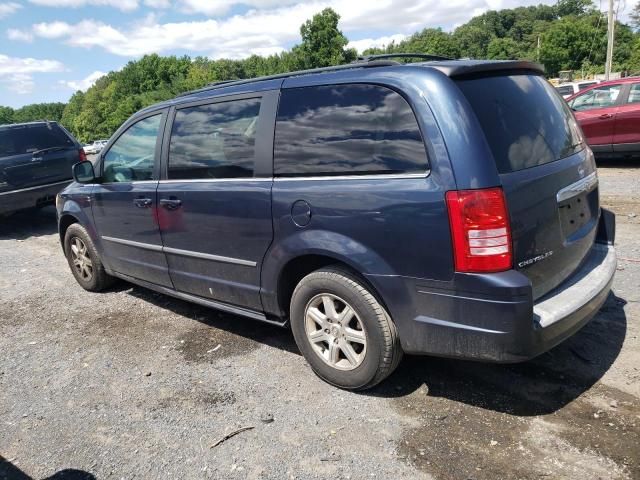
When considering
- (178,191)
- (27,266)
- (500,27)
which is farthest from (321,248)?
(500,27)

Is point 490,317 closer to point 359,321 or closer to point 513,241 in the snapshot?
point 513,241

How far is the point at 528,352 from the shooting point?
263 cm

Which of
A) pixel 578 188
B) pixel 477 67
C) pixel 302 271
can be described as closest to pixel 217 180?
pixel 302 271

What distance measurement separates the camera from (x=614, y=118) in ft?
32.9

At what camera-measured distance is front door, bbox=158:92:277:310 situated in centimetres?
345

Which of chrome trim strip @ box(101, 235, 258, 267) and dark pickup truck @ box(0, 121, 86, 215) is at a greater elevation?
dark pickup truck @ box(0, 121, 86, 215)

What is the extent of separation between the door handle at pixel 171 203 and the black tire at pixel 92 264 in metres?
1.58

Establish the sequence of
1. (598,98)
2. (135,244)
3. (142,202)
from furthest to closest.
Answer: (598,98), (135,244), (142,202)

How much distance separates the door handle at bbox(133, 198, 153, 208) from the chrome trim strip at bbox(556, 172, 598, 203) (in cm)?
302

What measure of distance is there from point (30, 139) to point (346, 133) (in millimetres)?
8407

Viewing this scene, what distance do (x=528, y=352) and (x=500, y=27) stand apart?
13651cm

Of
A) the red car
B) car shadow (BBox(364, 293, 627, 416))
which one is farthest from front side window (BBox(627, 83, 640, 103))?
car shadow (BBox(364, 293, 627, 416))

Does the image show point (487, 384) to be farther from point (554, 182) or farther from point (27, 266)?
point (27, 266)

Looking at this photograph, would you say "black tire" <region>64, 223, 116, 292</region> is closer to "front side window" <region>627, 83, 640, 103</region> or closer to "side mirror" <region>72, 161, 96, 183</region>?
"side mirror" <region>72, 161, 96, 183</region>
